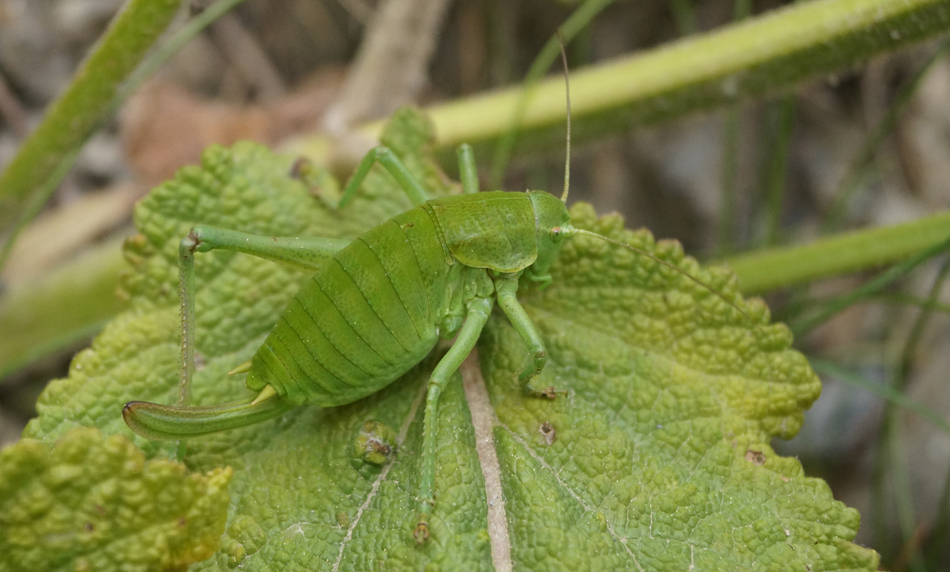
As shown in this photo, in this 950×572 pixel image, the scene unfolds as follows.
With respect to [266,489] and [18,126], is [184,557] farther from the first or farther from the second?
[18,126]

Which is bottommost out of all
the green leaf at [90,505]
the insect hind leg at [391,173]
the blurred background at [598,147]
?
the green leaf at [90,505]

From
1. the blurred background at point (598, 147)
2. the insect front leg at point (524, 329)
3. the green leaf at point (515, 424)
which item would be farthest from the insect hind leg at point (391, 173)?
the blurred background at point (598, 147)

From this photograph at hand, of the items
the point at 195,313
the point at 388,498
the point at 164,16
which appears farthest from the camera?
the point at 164,16

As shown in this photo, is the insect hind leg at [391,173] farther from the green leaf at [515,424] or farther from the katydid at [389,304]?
the katydid at [389,304]

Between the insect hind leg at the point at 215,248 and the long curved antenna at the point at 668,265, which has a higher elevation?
the long curved antenna at the point at 668,265

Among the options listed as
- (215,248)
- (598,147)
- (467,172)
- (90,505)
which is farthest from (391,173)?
(598,147)

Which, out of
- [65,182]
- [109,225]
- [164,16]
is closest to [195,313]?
[164,16]
